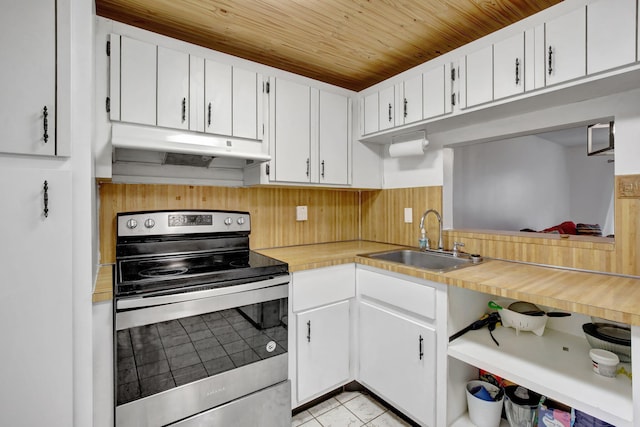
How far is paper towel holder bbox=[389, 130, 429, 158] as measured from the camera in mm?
2083

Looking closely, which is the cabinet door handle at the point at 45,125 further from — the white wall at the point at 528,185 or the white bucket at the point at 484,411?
the white wall at the point at 528,185

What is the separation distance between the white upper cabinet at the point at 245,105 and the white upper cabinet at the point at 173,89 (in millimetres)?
275

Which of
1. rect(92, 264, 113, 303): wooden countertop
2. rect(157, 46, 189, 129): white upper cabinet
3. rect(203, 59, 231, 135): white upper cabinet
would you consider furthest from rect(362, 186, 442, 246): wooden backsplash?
rect(92, 264, 113, 303): wooden countertop

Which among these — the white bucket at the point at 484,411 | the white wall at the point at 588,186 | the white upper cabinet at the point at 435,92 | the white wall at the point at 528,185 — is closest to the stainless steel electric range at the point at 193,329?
the white bucket at the point at 484,411

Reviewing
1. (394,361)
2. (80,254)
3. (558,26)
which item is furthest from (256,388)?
(558,26)

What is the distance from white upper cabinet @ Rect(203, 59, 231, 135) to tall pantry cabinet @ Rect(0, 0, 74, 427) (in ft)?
2.27

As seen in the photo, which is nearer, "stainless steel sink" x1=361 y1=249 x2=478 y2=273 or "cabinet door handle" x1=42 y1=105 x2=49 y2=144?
"cabinet door handle" x1=42 y1=105 x2=49 y2=144

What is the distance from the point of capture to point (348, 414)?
183 centimetres

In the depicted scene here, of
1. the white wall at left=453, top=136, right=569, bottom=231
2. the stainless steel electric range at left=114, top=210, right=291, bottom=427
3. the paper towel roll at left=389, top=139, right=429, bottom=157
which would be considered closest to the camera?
the stainless steel electric range at left=114, top=210, right=291, bottom=427

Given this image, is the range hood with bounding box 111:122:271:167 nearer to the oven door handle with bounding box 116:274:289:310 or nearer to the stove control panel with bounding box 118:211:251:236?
the stove control panel with bounding box 118:211:251:236

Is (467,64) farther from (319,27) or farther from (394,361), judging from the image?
(394,361)

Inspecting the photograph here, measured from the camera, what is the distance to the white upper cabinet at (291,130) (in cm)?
200

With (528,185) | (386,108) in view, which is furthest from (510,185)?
(386,108)

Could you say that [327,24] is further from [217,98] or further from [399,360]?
[399,360]
